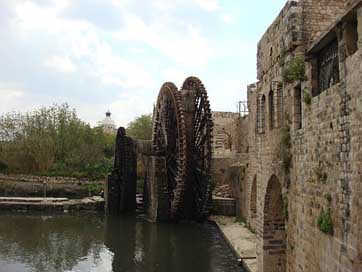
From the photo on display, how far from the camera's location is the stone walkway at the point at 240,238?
37.1 ft

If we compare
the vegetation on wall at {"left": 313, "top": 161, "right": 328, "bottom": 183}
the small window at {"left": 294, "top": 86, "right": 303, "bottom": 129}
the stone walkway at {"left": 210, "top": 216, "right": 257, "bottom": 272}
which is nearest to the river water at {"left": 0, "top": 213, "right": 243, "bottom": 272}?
the stone walkway at {"left": 210, "top": 216, "right": 257, "bottom": 272}

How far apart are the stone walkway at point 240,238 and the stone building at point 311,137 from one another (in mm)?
1734

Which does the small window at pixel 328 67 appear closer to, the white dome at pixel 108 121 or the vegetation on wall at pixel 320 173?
the vegetation on wall at pixel 320 173

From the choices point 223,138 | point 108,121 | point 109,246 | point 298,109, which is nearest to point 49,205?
point 109,246

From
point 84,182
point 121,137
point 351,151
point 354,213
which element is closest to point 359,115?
point 351,151

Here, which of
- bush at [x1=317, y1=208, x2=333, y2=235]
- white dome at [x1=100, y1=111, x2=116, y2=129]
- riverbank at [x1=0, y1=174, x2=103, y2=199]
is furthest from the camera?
white dome at [x1=100, y1=111, x2=116, y2=129]

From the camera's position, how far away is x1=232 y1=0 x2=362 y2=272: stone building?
5207 mm

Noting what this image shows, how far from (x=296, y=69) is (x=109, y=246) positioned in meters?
9.76

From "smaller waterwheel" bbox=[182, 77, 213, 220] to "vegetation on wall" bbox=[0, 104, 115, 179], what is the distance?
14.8 metres

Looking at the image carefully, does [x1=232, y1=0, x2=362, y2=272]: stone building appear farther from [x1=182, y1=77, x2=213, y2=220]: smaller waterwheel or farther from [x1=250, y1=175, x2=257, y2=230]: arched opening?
[x1=182, y1=77, x2=213, y2=220]: smaller waterwheel

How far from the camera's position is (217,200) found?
19.4 meters

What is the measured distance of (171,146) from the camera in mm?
20578

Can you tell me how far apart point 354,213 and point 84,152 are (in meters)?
31.3

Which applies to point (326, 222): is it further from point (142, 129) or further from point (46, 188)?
point (142, 129)
